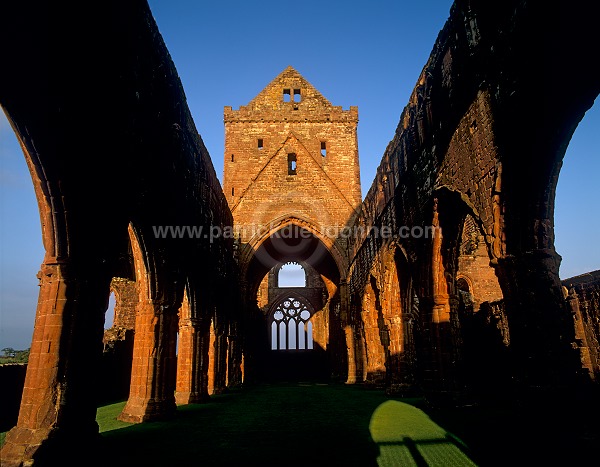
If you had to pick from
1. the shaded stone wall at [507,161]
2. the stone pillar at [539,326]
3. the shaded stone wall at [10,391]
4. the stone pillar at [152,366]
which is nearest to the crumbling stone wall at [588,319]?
the shaded stone wall at [507,161]

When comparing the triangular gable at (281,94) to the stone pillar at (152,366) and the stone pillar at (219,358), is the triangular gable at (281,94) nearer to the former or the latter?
the stone pillar at (219,358)

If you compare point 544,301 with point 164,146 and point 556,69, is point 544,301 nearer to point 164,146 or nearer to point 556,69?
point 556,69

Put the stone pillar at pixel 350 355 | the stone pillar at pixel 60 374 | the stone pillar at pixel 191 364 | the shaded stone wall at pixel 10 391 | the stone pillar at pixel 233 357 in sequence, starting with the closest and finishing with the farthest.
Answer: the stone pillar at pixel 60 374 → the shaded stone wall at pixel 10 391 → the stone pillar at pixel 191 364 → the stone pillar at pixel 233 357 → the stone pillar at pixel 350 355

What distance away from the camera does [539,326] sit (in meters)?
4.48

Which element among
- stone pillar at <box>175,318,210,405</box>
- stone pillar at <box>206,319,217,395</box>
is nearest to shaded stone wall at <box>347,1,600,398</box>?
stone pillar at <box>175,318,210,405</box>

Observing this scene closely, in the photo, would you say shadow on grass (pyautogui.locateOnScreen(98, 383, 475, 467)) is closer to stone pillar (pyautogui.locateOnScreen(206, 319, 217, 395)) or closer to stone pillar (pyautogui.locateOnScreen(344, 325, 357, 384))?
stone pillar (pyautogui.locateOnScreen(206, 319, 217, 395))

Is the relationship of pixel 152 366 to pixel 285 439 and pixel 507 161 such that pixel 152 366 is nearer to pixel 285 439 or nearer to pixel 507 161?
pixel 285 439

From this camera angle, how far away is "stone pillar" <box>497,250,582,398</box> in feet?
14.2

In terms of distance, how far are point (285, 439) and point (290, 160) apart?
53.1 feet

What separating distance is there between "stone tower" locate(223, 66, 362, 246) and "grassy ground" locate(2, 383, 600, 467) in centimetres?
1162

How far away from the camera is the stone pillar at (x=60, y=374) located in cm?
397

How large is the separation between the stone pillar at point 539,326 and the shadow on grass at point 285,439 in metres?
1.17

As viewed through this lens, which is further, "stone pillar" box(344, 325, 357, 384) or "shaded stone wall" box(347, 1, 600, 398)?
"stone pillar" box(344, 325, 357, 384)

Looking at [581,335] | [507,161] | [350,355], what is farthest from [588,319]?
[350,355]
